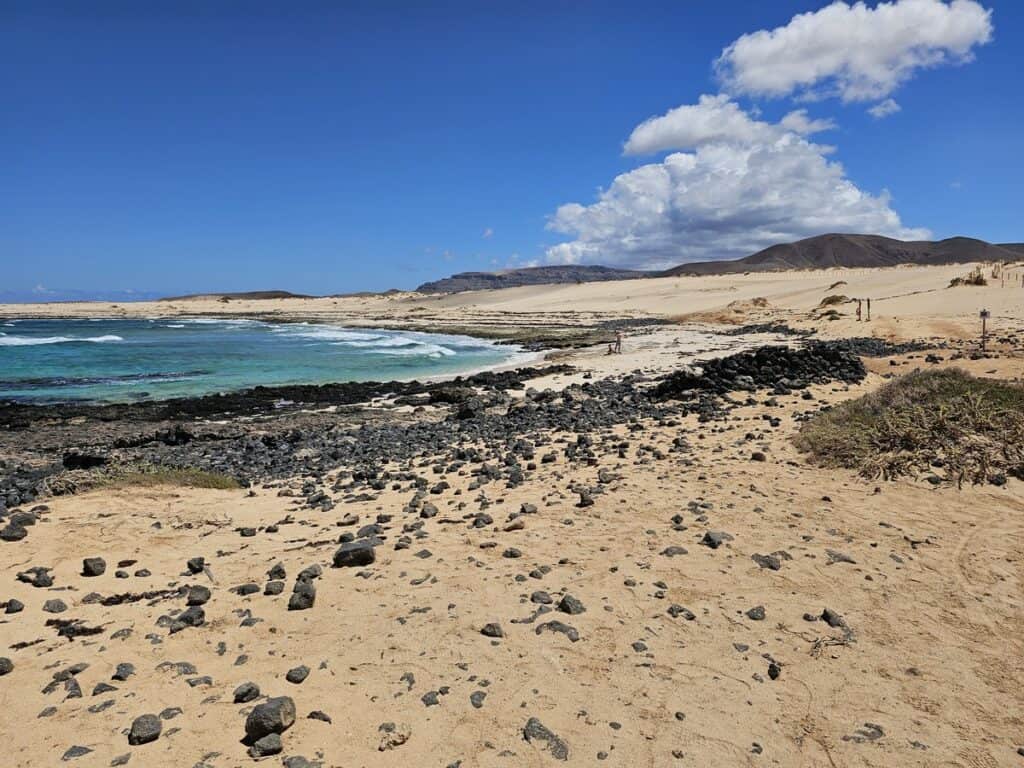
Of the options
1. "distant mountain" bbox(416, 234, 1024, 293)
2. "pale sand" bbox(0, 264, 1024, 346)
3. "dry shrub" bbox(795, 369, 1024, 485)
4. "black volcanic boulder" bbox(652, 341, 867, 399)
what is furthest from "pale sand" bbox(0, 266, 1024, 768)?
"distant mountain" bbox(416, 234, 1024, 293)

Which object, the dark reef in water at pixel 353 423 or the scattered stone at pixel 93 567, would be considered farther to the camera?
the dark reef in water at pixel 353 423

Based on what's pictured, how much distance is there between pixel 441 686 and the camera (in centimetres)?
393

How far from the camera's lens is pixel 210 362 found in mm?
31750

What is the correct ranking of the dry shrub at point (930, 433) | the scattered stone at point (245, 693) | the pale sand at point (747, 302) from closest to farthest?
1. the scattered stone at point (245, 693)
2. the dry shrub at point (930, 433)
3. the pale sand at point (747, 302)

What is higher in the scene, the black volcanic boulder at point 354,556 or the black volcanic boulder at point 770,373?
the black volcanic boulder at point 770,373

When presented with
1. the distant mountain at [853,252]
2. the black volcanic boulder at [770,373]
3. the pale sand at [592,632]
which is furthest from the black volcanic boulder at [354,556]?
the distant mountain at [853,252]

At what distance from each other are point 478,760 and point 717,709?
4.73ft

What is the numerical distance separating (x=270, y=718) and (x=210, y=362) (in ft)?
104

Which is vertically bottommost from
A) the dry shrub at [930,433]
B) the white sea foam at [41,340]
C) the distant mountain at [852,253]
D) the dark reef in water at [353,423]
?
the dark reef in water at [353,423]

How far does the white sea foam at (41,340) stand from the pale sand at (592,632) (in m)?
46.5

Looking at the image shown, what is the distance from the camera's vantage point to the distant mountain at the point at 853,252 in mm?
141250

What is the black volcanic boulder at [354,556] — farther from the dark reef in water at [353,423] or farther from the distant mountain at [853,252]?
the distant mountain at [853,252]

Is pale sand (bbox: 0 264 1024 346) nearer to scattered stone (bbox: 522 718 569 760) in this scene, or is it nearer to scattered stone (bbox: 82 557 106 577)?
scattered stone (bbox: 522 718 569 760)

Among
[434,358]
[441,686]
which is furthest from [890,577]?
[434,358]
